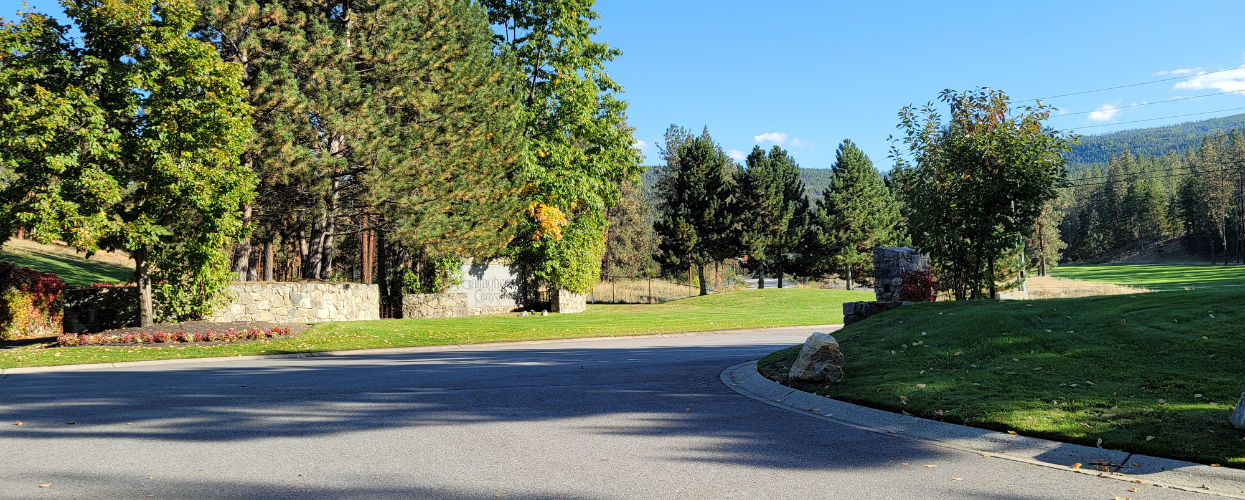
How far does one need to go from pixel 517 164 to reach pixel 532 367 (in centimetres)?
1922

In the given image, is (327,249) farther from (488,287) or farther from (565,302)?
(565,302)

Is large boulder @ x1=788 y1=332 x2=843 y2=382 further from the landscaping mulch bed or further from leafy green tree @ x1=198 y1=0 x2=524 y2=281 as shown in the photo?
leafy green tree @ x1=198 y1=0 x2=524 y2=281

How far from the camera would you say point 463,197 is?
2688 centimetres

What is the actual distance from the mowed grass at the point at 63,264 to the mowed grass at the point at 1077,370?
33154 mm

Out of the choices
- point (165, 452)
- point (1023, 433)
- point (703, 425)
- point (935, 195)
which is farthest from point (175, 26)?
point (1023, 433)

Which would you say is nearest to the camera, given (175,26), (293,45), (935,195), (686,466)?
(686,466)

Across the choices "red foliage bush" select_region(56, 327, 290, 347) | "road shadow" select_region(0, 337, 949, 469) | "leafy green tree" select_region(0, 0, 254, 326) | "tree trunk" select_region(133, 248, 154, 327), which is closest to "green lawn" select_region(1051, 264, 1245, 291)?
"road shadow" select_region(0, 337, 949, 469)

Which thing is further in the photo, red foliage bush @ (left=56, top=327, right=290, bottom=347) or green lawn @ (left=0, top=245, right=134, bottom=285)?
green lawn @ (left=0, top=245, right=134, bottom=285)

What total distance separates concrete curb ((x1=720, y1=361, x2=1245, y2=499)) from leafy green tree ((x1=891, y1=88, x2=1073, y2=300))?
912 cm

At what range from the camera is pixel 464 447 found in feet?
19.6

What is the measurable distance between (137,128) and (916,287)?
19.2 metres

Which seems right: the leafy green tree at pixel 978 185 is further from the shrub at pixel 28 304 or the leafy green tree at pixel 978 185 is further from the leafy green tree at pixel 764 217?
the leafy green tree at pixel 764 217

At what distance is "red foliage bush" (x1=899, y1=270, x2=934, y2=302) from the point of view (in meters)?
16.3

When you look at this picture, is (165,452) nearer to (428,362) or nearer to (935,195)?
(428,362)
